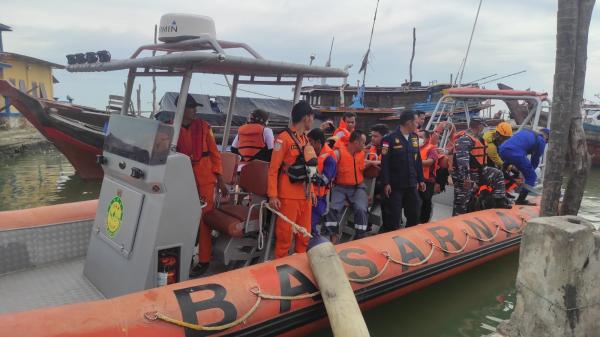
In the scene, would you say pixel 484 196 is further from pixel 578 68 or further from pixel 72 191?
pixel 72 191

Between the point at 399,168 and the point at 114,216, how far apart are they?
268 centimetres

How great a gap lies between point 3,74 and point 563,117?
76.6ft

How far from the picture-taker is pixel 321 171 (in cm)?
393

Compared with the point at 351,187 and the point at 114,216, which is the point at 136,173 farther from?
the point at 351,187

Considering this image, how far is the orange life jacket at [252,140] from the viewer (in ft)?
14.6

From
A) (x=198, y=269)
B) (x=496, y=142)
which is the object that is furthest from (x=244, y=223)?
(x=496, y=142)

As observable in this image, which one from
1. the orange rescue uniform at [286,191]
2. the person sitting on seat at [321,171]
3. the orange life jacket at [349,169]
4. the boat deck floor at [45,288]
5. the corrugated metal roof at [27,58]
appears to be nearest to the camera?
the boat deck floor at [45,288]

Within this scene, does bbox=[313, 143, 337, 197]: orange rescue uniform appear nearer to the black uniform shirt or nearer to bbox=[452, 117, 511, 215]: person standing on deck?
the black uniform shirt

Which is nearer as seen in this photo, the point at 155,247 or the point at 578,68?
the point at 155,247

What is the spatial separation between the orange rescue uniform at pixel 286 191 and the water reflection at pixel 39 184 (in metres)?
7.34

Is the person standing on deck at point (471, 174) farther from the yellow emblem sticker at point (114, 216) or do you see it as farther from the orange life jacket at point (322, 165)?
the yellow emblem sticker at point (114, 216)

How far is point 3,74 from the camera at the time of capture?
781 inches

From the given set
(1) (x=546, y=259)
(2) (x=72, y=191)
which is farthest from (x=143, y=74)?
(2) (x=72, y=191)

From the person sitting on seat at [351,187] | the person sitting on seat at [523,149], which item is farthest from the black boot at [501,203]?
the person sitting on seat at [351,187]
